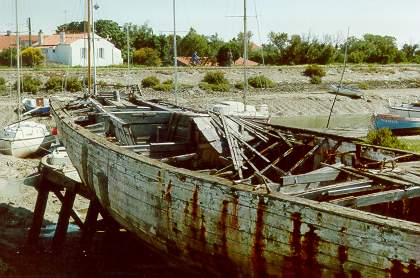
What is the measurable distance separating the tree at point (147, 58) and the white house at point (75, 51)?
2.16m

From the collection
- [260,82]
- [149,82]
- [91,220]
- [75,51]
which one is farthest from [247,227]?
[75,51]

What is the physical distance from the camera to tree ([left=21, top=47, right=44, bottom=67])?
48.9m

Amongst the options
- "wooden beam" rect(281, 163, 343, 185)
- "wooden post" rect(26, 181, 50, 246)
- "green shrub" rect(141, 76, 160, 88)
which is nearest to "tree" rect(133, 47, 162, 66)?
"green shrub" rect(141, 76, 160, 88)

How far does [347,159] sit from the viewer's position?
7871mm

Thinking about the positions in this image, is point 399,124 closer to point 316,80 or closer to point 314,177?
point 316,80

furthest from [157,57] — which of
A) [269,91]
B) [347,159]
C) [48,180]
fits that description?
[347,159]

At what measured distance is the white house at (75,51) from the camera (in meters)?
52.4

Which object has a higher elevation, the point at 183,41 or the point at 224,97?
the point at 183,41

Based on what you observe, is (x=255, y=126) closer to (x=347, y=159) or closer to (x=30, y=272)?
(x=347, y=159)

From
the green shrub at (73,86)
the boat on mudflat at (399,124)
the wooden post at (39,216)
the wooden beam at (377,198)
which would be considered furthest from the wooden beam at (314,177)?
the green shrub at (73,86)

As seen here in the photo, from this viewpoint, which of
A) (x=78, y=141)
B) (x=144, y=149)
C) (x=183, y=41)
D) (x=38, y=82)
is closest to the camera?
(x=144, y=149)

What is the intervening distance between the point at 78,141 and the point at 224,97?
29601mm

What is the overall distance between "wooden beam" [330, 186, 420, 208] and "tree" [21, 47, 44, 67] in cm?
4736

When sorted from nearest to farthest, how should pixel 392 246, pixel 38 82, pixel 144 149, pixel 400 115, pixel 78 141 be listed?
1. pixel 392 246
2. pixel 144 149
3. pixel 78 141
4. pixel 400 115
5. pixel 38 82
